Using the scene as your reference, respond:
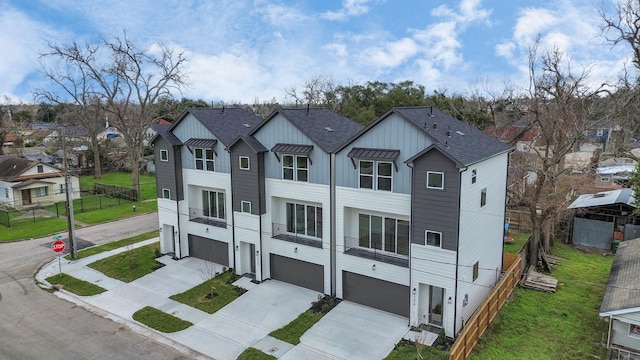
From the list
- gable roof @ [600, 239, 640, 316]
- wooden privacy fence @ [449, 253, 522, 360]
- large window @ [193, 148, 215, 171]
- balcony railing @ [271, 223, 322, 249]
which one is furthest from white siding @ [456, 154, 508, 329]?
large window @ [193, 148, 215, 171]

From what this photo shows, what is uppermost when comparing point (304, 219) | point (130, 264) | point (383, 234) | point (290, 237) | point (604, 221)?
point (304, 219)

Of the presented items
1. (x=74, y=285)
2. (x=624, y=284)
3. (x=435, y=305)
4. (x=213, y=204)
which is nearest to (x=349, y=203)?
(x=435, y=305)

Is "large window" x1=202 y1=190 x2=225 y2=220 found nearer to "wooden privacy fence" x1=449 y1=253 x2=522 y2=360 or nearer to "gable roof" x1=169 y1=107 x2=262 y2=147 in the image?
"gable roof" x1=169 y1=107 x2=262 y2=147

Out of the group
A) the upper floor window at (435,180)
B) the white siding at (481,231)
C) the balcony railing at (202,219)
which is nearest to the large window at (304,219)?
the balcony railing at (202,219)

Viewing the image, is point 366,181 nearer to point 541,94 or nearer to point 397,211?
point 397,211

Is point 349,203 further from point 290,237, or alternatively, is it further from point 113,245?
point 113,245
